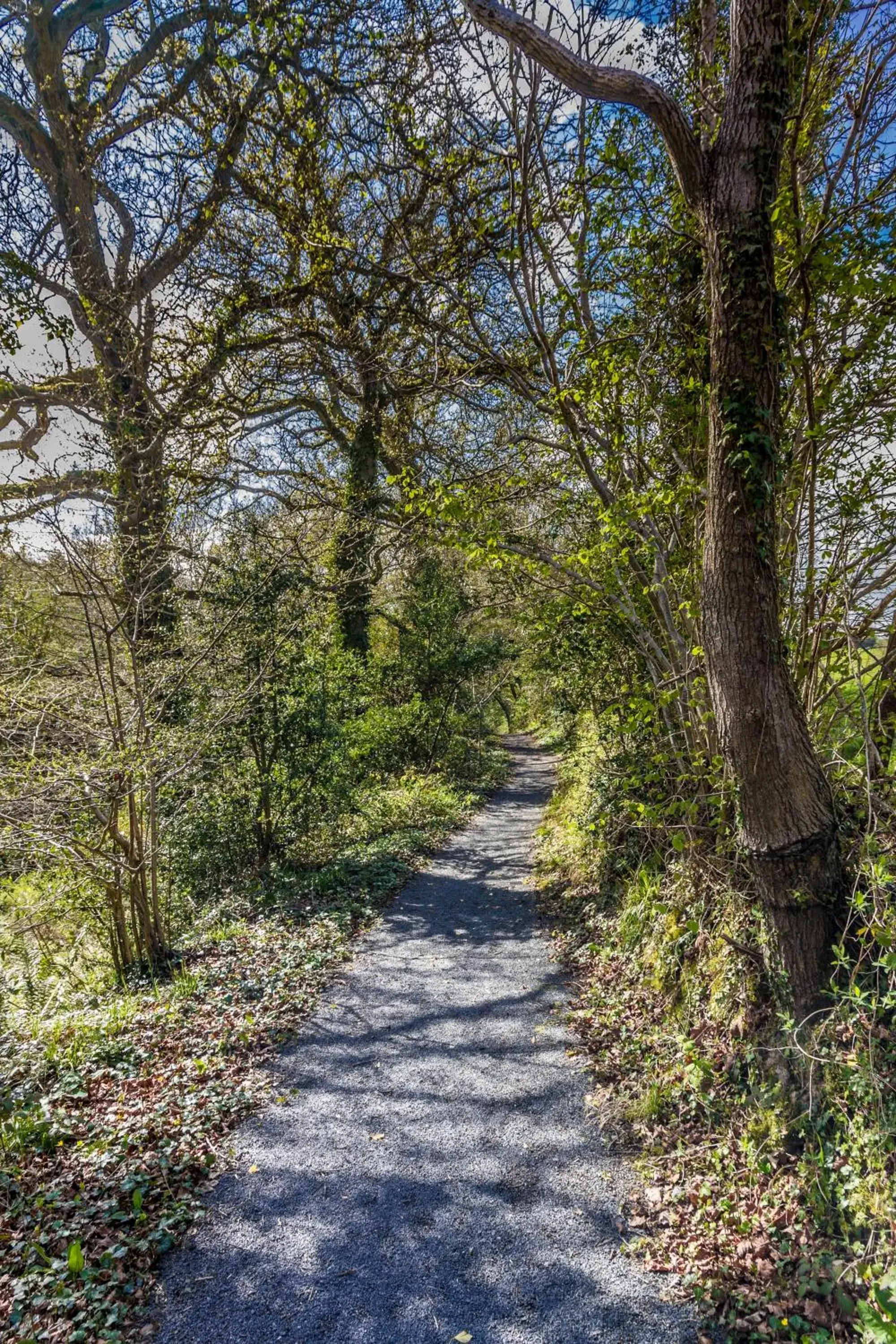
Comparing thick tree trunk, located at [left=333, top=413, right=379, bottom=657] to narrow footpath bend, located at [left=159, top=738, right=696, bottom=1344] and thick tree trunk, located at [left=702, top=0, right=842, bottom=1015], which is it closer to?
narrow footpath bend, located at [left=159, top=738, right=696, bottom=1344]

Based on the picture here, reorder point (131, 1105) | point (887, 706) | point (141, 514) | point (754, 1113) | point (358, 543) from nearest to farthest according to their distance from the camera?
point (754, 1113), point (131, 1105), point (887, 706), point (141, 514), point (358, 543)

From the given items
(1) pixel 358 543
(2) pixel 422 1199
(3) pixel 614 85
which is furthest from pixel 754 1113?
(1) pixel 358 543

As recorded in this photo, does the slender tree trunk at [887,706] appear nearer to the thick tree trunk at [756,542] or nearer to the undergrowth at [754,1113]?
the thick tree trunk at [756,542]

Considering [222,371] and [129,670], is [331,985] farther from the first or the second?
[222,371]

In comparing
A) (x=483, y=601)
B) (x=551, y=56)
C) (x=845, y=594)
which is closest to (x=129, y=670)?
(x=551, y=56)

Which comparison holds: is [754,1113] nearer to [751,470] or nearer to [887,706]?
[887,706]

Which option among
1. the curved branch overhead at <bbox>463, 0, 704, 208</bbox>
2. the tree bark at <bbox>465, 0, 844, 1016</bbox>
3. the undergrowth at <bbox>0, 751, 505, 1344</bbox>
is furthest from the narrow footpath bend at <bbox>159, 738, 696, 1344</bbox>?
the curved branch overhead at <bbox>463, 0, 704, 208</bbox>

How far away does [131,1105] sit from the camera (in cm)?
360

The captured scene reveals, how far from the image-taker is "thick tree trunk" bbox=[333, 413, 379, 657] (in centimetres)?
1030

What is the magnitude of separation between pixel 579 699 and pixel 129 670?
725cm

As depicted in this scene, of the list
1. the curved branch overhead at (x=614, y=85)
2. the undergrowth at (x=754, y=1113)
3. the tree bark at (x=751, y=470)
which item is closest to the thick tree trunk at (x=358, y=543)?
the curved branch overhead at (x=614, y=85)

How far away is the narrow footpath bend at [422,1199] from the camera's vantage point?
8.16 ft

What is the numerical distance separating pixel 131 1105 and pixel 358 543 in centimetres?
885

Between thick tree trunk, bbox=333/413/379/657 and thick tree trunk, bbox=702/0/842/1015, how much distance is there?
6.41 m
